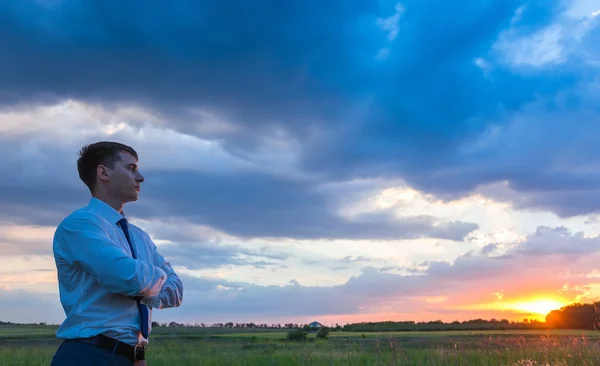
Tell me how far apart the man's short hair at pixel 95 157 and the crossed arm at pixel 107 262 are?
0.36 metres

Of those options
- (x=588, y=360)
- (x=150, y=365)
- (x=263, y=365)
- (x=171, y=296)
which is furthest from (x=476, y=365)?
(x=171, y=296)

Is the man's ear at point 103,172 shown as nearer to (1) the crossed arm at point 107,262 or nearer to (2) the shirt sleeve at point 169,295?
(1) the crossed arm at point 107,262

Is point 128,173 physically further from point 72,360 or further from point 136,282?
point 72,360

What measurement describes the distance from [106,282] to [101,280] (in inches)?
1.1

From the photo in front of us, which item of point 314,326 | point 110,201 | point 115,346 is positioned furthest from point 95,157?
point 314,326

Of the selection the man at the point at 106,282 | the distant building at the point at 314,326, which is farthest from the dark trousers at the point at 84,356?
the distant building at the point at 314,326

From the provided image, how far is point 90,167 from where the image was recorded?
299 cm

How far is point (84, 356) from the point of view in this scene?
8.45 feet

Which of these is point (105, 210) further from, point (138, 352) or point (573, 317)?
point (573, 317)

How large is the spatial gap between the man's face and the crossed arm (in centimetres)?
30

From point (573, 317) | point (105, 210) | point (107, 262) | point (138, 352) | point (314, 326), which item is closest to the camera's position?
point (107, 262)

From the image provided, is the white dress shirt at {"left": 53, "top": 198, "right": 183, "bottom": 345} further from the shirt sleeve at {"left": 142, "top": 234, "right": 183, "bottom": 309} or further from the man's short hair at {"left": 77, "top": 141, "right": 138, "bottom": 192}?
the man's short hair at {"left": 77, "top": 141, "right": 138, "bottom": 192}

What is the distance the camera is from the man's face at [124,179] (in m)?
2.93

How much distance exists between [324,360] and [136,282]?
10.5 meters
